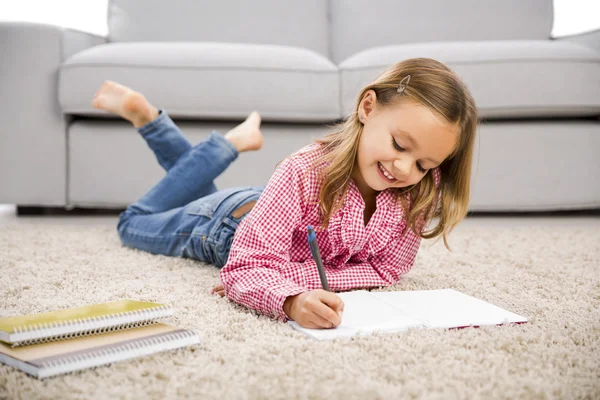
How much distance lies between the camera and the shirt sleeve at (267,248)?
0.79 metres

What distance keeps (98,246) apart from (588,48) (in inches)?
59.0

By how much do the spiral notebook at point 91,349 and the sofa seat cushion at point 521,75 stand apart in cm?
120

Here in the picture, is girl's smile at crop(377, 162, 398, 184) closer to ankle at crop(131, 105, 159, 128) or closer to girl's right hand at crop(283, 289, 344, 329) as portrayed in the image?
girl's right hand at crop(283, 289, 344, 329)

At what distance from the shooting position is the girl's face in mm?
849

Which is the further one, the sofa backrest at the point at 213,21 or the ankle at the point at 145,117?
the sofa backrest at the point at 213,21

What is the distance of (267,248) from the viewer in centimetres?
86

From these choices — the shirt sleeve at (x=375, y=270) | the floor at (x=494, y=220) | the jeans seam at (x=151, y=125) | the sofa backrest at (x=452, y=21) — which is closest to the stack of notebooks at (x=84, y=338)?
the shirt sleeve at (x=375, y=270)

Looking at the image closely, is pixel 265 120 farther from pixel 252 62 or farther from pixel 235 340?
pixel 235 340

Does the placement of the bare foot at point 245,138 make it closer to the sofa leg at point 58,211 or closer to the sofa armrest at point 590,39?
the sofa leg at point 58,211

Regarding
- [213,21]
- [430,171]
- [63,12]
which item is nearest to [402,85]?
[430,171]

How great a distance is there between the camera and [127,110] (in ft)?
4.44

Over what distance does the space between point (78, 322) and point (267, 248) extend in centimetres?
31

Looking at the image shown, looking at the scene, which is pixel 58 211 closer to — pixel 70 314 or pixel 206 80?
pixel 206 80

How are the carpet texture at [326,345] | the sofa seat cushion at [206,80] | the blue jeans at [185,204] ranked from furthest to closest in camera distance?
the sofa seat cushion at [206,80] → the blue jeans at [185,204] → the carpet texture at [326,345]
